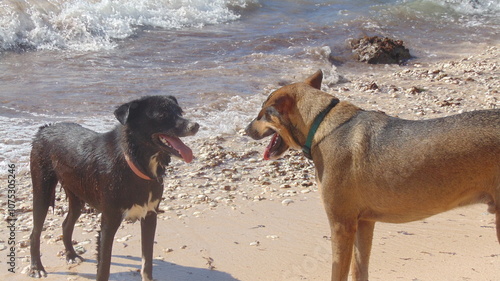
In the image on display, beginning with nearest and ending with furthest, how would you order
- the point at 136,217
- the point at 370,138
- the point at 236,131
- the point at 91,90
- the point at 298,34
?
the point at 370,138 → the point at 136,217 → the point at 236,131 → the point at 91,90 → the point at 298,34

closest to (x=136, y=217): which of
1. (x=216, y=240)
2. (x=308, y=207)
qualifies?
(x=216, y=240)

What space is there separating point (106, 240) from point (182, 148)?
3.42 feet

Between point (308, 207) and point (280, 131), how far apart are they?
2.05 m

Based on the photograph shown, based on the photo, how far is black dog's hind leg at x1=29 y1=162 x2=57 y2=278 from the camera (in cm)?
575

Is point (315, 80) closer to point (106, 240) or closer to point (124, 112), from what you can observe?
point (124, 112)

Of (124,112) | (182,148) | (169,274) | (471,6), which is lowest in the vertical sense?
(471,6)

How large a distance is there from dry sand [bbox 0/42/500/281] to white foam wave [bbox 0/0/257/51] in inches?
414

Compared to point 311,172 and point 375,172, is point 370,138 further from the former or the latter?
point 311,172

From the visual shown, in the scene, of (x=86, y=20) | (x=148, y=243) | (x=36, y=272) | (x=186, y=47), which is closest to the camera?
(x=148, y=243)

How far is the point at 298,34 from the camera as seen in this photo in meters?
20.2

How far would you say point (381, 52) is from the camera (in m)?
17.0

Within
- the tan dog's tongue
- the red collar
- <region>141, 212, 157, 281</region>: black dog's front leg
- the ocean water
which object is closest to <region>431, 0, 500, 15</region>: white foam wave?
the ocean water

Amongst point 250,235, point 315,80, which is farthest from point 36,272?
point 315,80

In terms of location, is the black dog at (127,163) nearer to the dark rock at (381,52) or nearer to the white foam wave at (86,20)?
the dark rock at (381,52)
